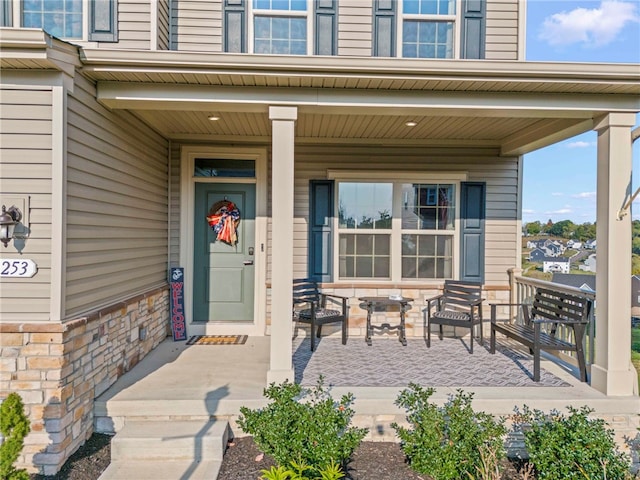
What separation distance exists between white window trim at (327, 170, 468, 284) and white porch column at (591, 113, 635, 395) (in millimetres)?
1897

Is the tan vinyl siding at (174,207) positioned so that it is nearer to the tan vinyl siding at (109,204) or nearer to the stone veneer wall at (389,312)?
the tan vinyl siding at (109,204)

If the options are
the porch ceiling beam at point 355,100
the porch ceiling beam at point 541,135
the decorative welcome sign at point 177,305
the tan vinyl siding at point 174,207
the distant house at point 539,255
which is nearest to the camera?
the porch ceiling beam at point 355,100

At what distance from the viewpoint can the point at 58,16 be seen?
13.6 ft

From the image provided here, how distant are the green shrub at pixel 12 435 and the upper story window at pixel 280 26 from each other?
3.96 m

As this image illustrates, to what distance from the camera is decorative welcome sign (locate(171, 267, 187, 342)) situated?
4.81 meters

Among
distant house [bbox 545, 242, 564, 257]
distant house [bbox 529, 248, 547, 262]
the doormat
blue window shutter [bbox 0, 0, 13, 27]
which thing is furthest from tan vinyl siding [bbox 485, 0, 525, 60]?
distant house [bbox 545, 242, 564, 257]

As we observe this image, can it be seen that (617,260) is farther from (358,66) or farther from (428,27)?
(428,27)

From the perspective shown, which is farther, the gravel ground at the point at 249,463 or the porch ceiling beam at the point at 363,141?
the porch ceiling beam at the point at 363,141

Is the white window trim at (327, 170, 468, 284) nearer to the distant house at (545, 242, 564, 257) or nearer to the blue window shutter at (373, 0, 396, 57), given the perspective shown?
the blue window shutter at (373, 0, 396, 57)

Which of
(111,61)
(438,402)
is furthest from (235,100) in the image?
(438,402)

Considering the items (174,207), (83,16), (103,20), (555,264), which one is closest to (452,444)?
(174,207)

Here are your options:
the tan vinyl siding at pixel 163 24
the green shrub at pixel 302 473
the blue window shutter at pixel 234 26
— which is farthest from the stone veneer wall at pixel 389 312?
the tan vinyl siding at pixel 163 24

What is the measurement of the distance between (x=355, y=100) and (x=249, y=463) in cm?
287

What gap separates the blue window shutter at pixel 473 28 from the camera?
4641mm
